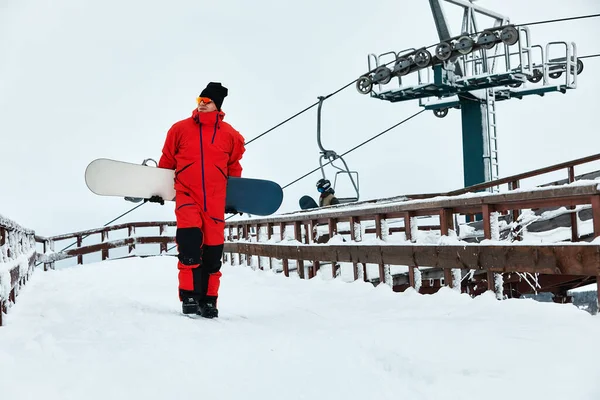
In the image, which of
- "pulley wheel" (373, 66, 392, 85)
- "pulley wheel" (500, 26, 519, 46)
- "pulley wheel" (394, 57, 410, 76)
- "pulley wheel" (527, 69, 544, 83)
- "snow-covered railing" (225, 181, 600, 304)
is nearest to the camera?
"snow-covered railing" (225, 181, 600, 304)

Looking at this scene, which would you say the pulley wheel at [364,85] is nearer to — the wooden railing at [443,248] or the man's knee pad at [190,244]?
the wooden railing at [443,248]

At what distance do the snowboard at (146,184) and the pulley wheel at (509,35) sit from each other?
12144mm

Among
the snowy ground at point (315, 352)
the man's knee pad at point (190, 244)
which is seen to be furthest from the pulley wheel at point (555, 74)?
the man's knee pad at point (190, 244)

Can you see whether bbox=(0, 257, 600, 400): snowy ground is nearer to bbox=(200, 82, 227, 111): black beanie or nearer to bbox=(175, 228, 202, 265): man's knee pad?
bbox=(175, 228, 202, 265): man's knee pad

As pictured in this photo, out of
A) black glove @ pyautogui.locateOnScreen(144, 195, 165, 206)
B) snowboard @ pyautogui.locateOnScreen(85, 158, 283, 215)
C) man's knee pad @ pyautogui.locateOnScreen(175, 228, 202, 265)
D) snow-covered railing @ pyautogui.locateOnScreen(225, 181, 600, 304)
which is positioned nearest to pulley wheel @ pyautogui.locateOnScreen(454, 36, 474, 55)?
snow-covered railing @ pyautogui.locateOnScreen(225, 181, 600, 304)

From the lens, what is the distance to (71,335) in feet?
14.1

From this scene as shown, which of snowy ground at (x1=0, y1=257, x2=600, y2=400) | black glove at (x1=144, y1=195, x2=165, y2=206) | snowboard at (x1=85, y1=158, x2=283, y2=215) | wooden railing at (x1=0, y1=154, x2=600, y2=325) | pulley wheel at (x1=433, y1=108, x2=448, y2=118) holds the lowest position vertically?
snowy ground at (x1=0, y1=257, x2=600, y2=400)

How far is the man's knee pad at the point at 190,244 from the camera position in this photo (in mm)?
5518

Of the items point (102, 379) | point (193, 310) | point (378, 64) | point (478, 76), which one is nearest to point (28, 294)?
point (193, 310)

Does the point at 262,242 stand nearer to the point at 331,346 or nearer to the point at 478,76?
the point at 331,346

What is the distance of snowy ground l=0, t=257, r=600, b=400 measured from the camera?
2.98 metres

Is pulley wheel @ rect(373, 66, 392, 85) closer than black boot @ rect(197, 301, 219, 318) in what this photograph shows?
No

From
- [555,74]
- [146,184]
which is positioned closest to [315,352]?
[146,184]

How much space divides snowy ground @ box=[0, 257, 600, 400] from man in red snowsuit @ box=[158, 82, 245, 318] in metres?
0.32
